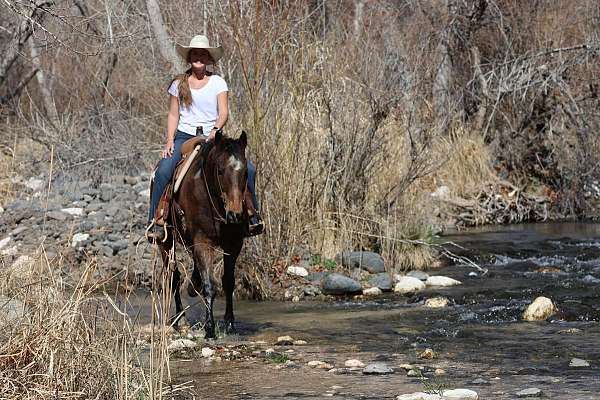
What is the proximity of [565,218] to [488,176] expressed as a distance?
171 centimetres

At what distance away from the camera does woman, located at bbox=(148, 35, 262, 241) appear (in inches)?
416

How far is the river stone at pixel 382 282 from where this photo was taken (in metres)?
13.7

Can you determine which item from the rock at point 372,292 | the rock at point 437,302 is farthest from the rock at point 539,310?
the rock at point 372,292

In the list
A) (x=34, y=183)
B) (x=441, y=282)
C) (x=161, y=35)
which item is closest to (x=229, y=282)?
(x=441, y=282)

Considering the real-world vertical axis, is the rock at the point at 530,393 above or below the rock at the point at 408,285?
below

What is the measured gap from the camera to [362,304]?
12.7 meters

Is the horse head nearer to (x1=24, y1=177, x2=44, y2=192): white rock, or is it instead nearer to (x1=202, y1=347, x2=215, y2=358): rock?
(x1=202, y1=347, x2=215, y2=358): rock

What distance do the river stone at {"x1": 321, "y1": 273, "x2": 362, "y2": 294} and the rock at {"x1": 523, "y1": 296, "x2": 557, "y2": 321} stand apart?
2564mm

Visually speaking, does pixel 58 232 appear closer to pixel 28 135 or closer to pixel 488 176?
pixel 28 135

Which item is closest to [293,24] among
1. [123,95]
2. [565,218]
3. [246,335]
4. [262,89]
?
[262,89]

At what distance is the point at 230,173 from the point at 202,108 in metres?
1.16

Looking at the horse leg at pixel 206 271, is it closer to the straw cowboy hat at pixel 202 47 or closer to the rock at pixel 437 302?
the straw cowboy hat at pixel 202 47

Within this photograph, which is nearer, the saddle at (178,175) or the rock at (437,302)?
the saddle at (178,175)

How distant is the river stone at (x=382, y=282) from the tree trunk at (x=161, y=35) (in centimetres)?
533
